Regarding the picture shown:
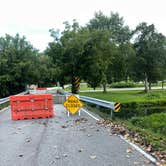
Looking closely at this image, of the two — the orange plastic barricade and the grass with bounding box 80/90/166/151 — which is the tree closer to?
the grass with bounding box 80/90/166/151

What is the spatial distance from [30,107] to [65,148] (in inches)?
351

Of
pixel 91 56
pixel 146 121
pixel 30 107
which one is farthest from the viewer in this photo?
pixel 91 56

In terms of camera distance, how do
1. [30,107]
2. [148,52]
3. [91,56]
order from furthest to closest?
[148,52]
[91,56]
[30,107]

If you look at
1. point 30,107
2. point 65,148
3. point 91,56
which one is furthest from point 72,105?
point 91,56

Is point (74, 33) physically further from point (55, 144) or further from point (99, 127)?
point (55, 144)

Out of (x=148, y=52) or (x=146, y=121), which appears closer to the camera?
(x=146, y=121)

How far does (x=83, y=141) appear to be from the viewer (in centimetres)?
1060

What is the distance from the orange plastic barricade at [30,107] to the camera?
17828mm

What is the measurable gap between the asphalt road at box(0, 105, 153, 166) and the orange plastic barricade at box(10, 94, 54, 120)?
13.2 ft

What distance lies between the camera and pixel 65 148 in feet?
31.2

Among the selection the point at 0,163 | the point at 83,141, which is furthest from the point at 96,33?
the point at 0,163

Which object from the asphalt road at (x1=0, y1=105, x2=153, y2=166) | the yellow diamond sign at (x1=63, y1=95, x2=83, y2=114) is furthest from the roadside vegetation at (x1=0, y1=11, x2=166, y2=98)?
the asphalt road at (x1=0, y1=105, x2=153, y2=166)

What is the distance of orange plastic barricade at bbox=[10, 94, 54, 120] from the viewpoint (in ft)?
58.5

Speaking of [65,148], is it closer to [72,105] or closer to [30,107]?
[30,107]
